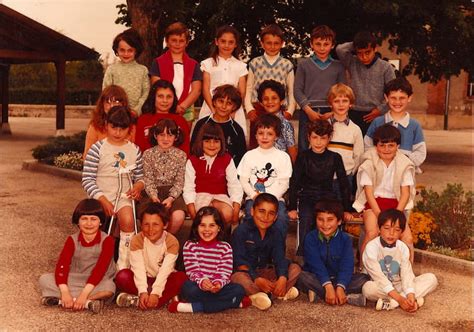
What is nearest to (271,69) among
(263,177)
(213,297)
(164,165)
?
(263,177)

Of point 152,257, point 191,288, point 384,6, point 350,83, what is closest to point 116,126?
point 152,257

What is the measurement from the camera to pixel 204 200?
19.6 ft

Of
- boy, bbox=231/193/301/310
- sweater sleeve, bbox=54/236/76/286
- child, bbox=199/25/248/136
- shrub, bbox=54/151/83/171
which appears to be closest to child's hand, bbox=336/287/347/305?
boy, bbox=231/193/301/310

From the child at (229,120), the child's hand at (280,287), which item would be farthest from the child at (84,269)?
the child at (229,120)

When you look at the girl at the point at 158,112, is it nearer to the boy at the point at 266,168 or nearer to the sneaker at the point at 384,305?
the boy at the point at 266,168

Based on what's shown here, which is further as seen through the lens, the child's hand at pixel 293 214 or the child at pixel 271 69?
the child at pixel 271 69

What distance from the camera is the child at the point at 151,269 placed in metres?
5.07

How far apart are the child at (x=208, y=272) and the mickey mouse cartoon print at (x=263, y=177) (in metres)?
0.72

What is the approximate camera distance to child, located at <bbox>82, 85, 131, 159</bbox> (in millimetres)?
6285

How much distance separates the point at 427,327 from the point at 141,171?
2.89 m

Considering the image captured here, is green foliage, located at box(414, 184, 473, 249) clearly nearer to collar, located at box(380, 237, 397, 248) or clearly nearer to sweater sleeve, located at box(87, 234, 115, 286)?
collar, located at box(380, 237, 397, 248)

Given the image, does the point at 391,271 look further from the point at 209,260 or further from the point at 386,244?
the point at 209,260

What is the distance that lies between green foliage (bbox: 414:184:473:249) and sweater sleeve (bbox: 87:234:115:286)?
378cm

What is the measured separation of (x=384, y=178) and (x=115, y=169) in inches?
97.7
